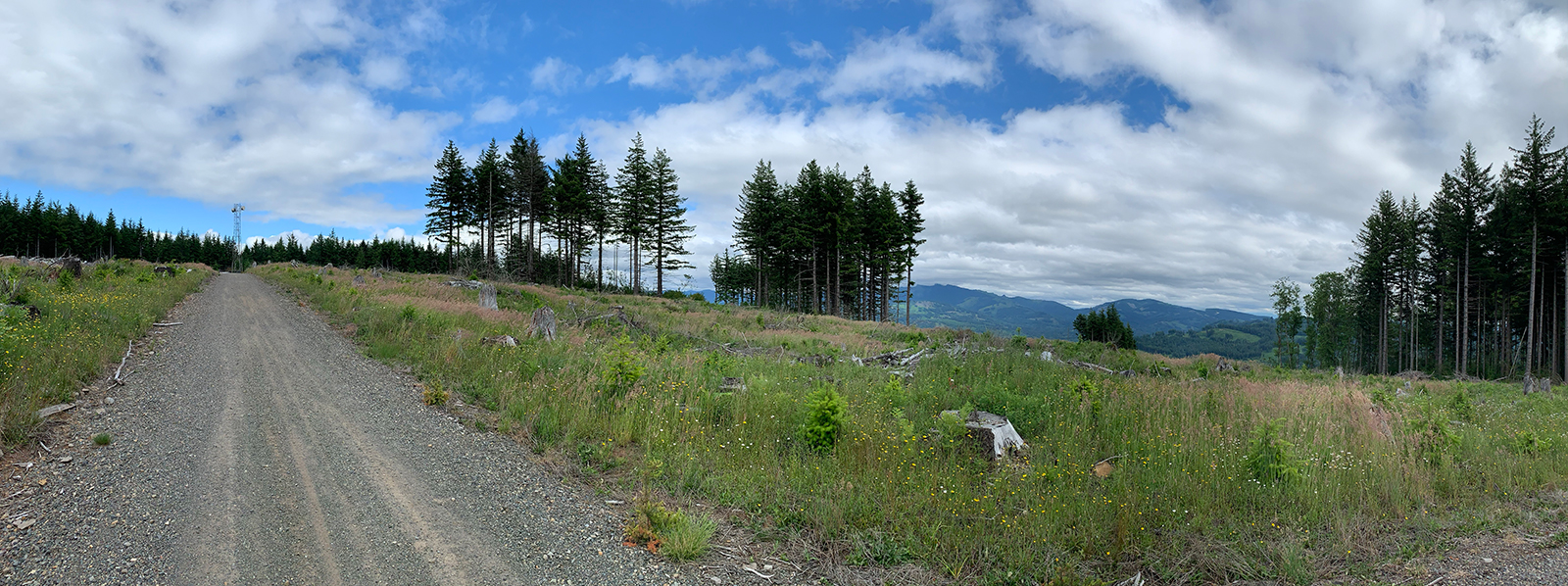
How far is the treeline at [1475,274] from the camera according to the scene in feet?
101

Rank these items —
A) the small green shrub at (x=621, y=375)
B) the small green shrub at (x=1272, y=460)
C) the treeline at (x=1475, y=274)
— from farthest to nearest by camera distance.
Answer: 1. the treeline at (x=1475, y=274)
2. the small green shrub at (x=621, y=375)
3. the small green shrub at (x=1272, y=460)

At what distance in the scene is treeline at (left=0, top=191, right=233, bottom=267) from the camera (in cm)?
7300

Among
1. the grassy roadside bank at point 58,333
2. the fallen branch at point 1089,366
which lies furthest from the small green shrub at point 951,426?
the grassy roadside bank at point 58,333

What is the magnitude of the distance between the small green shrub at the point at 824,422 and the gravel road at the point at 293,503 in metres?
2.36

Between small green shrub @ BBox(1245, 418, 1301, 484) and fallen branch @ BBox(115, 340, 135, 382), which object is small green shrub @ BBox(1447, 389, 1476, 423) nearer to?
small green shrub @ BBox(1245, 418, 1301, 484)

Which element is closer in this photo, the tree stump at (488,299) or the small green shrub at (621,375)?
the small green shrub at (621,375)

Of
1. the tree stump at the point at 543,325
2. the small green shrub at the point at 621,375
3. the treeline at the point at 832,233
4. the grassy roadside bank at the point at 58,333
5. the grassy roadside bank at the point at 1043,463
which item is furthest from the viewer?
the treeline at the point at 832,233

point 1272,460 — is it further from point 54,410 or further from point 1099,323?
point 1099,323

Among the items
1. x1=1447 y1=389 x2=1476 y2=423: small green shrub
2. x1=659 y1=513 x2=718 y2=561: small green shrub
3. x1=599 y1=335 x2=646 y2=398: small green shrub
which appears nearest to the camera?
x1=659 y1=513 x2=718 y2=561: small green shrub

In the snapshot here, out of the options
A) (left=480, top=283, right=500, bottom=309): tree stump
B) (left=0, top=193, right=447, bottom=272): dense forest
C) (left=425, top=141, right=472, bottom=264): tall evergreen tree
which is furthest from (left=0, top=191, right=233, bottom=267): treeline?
(left=480, top=283, right=500, bottom=309): tree stump

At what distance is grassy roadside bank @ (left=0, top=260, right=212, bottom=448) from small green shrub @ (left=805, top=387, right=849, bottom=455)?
8545 millimetres

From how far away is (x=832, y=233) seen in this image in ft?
145

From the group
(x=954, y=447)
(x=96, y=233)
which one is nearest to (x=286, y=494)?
(x=954, y=447)

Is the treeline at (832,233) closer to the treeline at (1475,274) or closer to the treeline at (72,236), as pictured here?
the treeline at (1475,274)
